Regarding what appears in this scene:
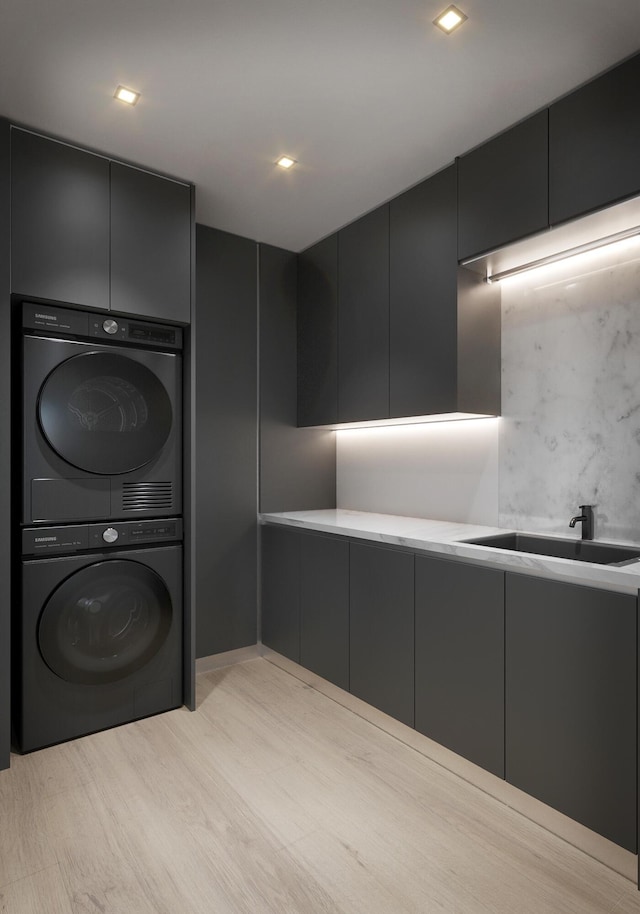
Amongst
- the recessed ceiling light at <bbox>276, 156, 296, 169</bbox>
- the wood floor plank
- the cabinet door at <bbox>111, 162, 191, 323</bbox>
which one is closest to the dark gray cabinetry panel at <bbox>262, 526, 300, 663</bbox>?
the cabinet door at <bbox>111, 162, 191, 323</bbox>

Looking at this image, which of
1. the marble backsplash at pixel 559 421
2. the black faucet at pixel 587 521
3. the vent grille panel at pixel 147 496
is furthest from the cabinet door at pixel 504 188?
the vent grille panel at pixel 147 496

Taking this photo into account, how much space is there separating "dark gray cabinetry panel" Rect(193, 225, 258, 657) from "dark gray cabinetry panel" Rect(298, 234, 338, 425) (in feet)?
1.05

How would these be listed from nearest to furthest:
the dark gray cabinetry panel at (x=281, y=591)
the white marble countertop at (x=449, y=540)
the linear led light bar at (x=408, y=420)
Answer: the white marble countertop at (x=449, y=540) → the linear led light bar at (x=408, y=420) → the dark gray cabinetry panel at (x=281, y=591)

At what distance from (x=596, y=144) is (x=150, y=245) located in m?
1.84

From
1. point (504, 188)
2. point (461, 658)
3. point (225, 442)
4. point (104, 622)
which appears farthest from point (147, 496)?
point (504, 188)

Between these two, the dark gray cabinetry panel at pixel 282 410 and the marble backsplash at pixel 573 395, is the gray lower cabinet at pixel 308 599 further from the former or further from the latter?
the marble backsplash at pixel 573 395

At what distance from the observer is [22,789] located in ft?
6.50

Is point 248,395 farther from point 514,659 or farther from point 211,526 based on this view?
point 514,659

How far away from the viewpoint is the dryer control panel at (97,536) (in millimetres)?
2236

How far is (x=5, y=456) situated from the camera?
212 centimetres

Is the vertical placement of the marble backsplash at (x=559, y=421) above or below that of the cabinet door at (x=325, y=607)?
above

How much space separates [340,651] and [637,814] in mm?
1383

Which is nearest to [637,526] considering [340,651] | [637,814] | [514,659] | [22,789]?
[514,659]

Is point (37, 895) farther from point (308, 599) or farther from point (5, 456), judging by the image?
point (308, 599)
